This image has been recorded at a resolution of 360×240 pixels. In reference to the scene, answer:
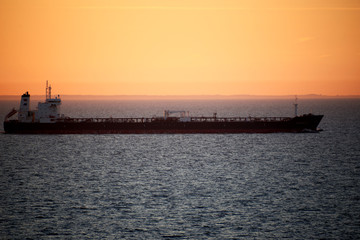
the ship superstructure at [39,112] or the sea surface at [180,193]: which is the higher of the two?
the ship superstructure at [39,112]

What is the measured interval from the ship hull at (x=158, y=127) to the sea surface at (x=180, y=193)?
13.5 m

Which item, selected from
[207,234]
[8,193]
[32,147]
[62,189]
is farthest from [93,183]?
[32,147]

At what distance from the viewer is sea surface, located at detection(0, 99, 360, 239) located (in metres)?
29.3

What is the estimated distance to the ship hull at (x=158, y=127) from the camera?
81500 mm

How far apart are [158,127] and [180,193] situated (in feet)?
146

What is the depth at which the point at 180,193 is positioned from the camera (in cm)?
3850

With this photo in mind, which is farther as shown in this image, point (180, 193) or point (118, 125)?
point (118, 125)

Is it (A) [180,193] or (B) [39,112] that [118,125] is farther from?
(A) [180,193]

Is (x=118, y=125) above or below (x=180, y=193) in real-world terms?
above

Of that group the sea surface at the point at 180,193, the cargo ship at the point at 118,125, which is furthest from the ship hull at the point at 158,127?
the sea surface at the point at 180,193

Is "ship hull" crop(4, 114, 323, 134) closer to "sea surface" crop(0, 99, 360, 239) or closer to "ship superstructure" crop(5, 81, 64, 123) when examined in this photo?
"ship superstructure" crop(5, 81, 64, 123)

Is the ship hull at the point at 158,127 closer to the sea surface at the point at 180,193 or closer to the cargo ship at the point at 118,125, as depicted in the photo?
the cargo ship at the point at 118,125

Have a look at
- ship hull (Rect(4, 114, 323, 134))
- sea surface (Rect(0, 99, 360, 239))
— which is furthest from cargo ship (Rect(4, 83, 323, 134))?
sea surface (Rect(0, 99, 360, 239))

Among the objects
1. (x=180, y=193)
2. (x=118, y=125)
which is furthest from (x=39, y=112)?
(x=180, y=193)
